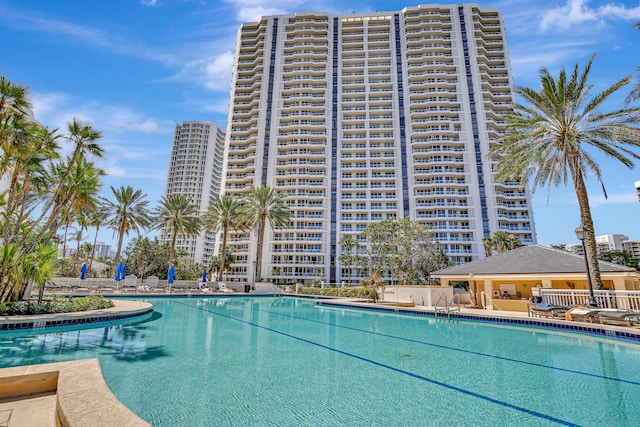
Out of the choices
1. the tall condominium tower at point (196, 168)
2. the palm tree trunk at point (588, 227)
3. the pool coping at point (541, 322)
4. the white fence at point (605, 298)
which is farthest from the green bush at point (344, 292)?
the tall condominium tower at point (196, 168)

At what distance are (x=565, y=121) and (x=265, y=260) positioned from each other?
43808 millimetres

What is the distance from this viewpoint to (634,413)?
4992 millimetres

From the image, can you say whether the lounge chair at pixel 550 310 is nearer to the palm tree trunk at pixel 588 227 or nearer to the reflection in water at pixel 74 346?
the palm tree trunk at pixel 588 227

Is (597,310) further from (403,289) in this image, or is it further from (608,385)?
(403,289)

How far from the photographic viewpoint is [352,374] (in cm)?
684

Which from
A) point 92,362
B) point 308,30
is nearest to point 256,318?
point 92,362

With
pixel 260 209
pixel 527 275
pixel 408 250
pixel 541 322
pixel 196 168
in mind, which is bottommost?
pixel 541 322

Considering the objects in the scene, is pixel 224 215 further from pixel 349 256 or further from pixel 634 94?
pixel 634 94

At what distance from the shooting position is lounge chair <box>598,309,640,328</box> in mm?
11047

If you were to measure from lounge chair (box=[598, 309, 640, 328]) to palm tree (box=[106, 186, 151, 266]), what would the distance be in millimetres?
40667

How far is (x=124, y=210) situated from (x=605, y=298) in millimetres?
41803

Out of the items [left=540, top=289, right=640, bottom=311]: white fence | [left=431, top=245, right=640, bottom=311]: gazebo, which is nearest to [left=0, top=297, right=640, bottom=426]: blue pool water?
[left=540, top=289, right=640, bottom=311]: white fence

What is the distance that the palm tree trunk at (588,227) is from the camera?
44.7 ft

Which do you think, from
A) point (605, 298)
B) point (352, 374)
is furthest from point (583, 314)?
point (352, 374)
